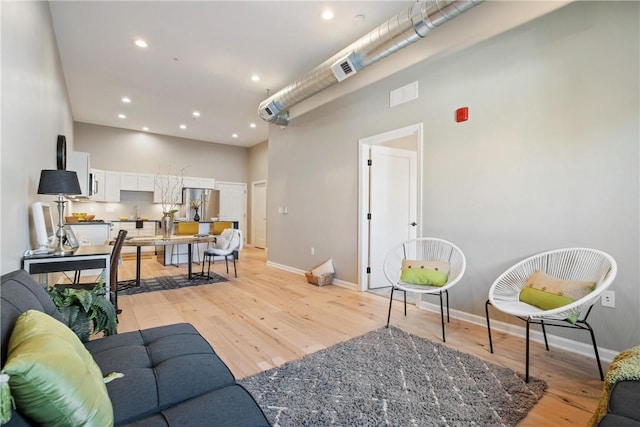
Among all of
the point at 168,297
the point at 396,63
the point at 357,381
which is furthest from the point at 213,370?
the point at 396,63

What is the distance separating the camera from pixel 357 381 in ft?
6.38

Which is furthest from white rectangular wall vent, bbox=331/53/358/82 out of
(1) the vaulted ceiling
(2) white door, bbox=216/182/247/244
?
(2) white door, bbox=216/182/247/244

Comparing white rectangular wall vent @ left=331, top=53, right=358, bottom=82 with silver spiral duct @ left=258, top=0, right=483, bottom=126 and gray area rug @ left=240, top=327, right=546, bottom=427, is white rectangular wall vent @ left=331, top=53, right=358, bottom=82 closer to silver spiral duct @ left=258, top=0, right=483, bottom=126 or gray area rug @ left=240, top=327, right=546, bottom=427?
silver spiral duct @ left=258, top=0, right=483, bottom=126

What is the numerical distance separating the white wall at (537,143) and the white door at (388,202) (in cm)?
60

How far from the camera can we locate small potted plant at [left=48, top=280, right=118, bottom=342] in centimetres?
165

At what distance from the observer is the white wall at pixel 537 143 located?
2203mm

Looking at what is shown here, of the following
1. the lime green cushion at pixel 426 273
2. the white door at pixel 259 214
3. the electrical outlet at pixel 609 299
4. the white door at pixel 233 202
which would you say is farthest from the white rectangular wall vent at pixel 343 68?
the white door at pixel 233 202

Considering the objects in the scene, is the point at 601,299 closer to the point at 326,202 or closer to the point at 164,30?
the point at 326,202

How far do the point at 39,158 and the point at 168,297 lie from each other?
6.54 feet

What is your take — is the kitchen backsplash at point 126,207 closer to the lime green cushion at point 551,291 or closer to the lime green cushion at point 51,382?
the lime green cushion at point 51,382

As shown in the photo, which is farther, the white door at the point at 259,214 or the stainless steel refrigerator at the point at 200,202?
the white door at the point at 259,214

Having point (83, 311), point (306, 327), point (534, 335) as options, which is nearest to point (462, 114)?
point (534, 335)

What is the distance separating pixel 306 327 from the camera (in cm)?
289

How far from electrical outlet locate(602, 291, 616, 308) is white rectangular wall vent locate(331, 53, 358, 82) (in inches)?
118
